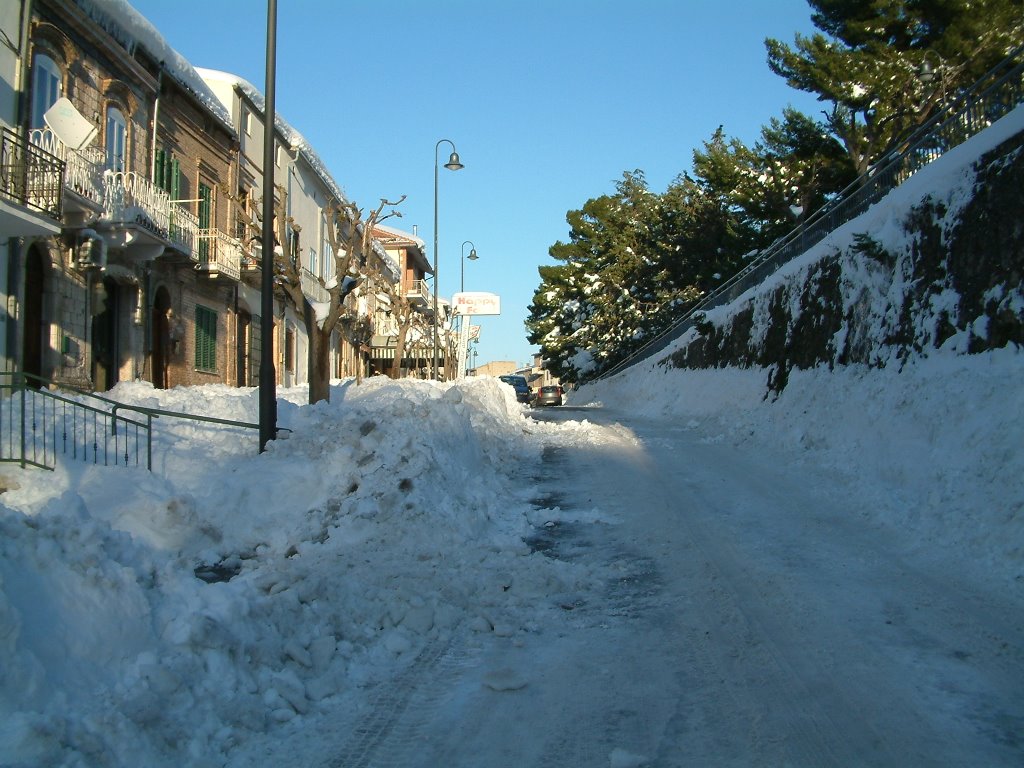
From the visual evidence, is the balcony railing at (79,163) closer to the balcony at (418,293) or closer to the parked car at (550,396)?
the parked car at (550,396)

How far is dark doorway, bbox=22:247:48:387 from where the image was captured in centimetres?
1606

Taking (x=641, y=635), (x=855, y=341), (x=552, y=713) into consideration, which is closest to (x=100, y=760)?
(x=552, y=713)

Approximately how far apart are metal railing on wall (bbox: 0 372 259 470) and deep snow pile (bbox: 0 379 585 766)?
0.37m

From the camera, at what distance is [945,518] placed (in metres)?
9.14

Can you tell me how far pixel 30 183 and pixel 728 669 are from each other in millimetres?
13803

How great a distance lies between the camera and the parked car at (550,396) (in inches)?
1719

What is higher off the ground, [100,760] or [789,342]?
[789,342]

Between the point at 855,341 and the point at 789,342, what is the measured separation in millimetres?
4557

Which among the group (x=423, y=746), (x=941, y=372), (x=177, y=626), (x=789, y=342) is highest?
(x=789, y=342)

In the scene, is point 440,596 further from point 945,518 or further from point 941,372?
point 941,372

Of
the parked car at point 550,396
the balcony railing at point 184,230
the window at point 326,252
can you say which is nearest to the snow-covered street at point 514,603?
the balcony railing at point 184,230

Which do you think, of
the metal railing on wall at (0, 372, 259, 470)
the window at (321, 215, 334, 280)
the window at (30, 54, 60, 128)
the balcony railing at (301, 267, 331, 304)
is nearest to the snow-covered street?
the metal railing on wall at (0, 372, 259, 470)

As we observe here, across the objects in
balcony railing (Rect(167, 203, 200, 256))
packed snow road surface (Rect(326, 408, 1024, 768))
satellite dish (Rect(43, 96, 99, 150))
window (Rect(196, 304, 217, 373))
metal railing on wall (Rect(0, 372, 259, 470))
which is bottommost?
packed snow road surface (Rect(326, 408, 1024, 768))

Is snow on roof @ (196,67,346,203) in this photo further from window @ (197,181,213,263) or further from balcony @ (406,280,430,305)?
balcony @ (406,280,430,305)
